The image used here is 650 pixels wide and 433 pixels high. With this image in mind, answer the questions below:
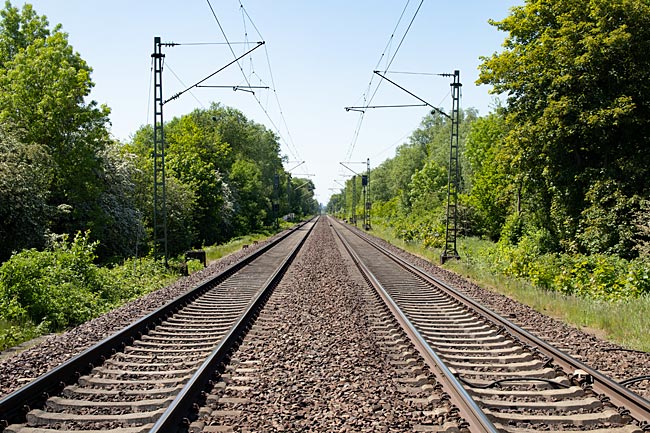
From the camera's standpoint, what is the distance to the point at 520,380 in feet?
20.1

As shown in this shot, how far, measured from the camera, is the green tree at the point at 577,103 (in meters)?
18.9

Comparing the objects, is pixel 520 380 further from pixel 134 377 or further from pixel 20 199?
pixel 20 199

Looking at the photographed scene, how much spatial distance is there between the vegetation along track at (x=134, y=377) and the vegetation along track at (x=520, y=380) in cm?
298

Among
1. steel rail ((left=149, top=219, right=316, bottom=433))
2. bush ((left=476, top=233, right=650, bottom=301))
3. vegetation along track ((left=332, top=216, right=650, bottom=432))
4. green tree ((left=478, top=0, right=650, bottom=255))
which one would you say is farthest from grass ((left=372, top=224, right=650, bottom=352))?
green tree ((left=478, top=0, right=650, bottom=255))

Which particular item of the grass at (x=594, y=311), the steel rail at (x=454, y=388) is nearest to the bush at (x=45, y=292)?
the steel rail at (x=454, y=388)

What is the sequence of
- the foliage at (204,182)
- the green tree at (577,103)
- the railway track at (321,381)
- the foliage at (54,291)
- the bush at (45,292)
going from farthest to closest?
the foliage at (204,182), the green tree at (577,103), the bush at (45,292), the foliage at (54,291), the railway track at (321,381)

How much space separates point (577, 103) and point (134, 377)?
62.7ft

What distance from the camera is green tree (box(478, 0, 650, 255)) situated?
18.9 metres

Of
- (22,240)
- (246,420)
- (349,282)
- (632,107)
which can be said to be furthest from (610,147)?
(22,240)

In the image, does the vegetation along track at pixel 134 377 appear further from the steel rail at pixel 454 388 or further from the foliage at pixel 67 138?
the foliage at pixel 67 138

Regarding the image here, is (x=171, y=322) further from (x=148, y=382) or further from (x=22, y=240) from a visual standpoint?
(x=22, y=240)

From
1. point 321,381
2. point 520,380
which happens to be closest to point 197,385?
point 321,381

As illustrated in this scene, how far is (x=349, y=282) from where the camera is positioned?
590 inches

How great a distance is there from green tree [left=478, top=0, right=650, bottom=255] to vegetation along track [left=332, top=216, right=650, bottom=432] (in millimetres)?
11828
